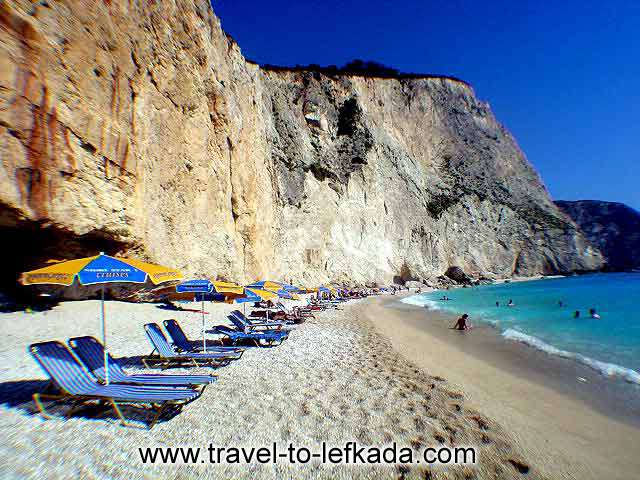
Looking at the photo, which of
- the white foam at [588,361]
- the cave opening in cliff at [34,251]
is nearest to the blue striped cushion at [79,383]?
the cave opening in cliff at [34,251]

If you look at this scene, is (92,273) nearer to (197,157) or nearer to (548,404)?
(548,404)

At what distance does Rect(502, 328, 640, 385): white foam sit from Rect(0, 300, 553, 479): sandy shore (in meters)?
3.97

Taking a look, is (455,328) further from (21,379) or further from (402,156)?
(402,156)

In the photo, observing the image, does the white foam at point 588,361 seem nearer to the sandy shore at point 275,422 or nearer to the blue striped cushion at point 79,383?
the sandy shore at point 275,422

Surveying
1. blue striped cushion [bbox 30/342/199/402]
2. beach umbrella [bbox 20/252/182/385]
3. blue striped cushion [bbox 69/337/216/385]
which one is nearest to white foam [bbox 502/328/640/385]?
blue striped cushion [bbox 69/337/216/385]

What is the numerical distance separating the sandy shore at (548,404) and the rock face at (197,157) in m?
10.4

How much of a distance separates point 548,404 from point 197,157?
1666 cm

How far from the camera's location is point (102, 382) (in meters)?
4.56

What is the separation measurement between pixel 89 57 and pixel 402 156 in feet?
159

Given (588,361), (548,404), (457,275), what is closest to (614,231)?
(457,275)

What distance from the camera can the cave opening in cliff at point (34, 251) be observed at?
9.90 m

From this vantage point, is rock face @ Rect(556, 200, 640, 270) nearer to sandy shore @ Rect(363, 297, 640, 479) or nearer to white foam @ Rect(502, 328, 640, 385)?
white foam @ Rect(502, 328, 640, 385)

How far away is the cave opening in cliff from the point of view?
990cm

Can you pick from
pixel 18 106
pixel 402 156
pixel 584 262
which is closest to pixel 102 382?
pixel 18 106
